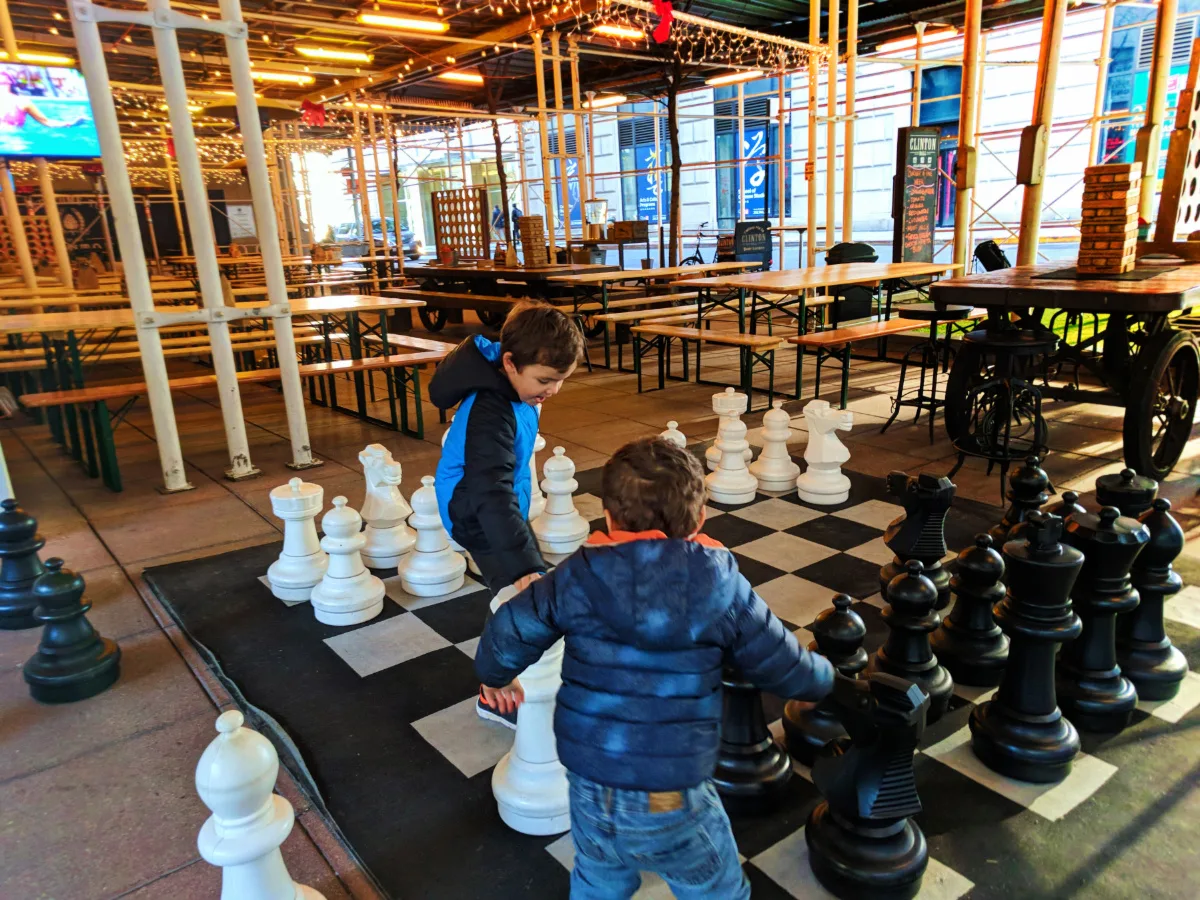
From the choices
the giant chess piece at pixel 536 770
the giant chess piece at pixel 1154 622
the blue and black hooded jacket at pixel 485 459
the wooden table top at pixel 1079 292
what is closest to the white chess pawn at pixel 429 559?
the blue and black hooded jacket at pixel 485 459

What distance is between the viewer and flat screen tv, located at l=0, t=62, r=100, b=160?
4680 mm

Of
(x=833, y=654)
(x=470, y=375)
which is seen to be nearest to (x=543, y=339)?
(x=470, y=375)

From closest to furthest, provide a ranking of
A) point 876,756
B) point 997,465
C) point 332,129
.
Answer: point 876,756, point 997,465, point 332,129

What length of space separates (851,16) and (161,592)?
8.31 m

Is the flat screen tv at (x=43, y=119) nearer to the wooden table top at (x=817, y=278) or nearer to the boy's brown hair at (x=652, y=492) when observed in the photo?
the wooden table top at (x=817, y=278)

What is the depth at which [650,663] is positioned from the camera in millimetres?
1097

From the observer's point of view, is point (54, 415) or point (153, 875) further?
point (54, 415)

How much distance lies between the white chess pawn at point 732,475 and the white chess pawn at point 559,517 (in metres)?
0.69

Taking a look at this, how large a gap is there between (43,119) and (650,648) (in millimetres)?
5456

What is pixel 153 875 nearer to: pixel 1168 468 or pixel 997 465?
pixel 997 465

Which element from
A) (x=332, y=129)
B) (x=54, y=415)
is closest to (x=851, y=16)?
(x=54, y=415)

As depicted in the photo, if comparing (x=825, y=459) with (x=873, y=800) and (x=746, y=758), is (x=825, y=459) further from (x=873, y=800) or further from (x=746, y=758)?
(x=873, y=800)

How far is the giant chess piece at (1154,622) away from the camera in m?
1.86

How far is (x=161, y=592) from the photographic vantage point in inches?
108
